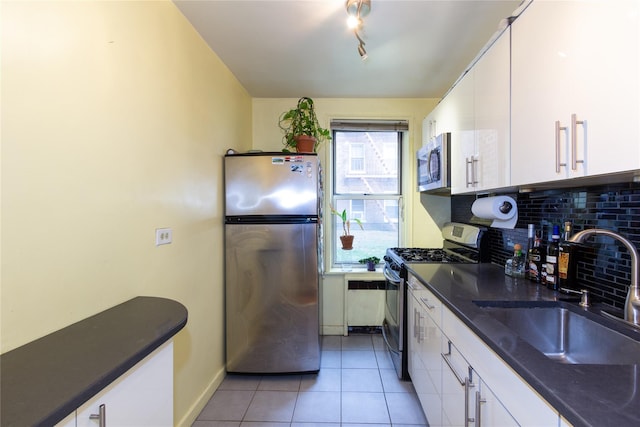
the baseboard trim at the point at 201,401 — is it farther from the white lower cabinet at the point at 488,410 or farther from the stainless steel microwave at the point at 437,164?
the stainless steel microwave at the point at 437,164

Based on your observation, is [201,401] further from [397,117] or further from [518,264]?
[397,117]

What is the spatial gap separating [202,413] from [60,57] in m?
2.08

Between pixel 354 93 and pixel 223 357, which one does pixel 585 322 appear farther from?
pixel 354 93

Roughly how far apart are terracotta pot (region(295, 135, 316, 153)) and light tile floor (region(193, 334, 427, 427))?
1871 mm

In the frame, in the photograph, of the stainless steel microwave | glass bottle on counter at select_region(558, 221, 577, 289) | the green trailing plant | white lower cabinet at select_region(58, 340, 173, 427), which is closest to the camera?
white lower cabinet at select_region(58, 340, 173, 427)

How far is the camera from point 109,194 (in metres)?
1.18

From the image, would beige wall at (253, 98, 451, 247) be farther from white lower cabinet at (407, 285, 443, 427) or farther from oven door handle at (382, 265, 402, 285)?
white lower cabinet at (407, 285, 443, 427)

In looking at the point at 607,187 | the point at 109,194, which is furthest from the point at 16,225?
the point at 607,187

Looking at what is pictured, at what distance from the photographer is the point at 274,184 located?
7.46ft

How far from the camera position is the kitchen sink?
103 cm

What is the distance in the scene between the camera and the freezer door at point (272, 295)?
228 cm

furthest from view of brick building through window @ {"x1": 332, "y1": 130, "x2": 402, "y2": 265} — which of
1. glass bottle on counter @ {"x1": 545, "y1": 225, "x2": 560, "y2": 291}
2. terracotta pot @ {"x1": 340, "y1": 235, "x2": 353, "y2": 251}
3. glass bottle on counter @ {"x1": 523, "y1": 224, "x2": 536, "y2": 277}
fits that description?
glass bottle on counter @ {"x1": 545, "y1": 225, "x2": 560, "y2": 291}

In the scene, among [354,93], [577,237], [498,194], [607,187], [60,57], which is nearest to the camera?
[60,57]

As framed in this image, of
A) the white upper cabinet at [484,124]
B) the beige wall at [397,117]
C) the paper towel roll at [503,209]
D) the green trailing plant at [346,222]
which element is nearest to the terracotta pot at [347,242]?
the green trailing plant at [346,222]
